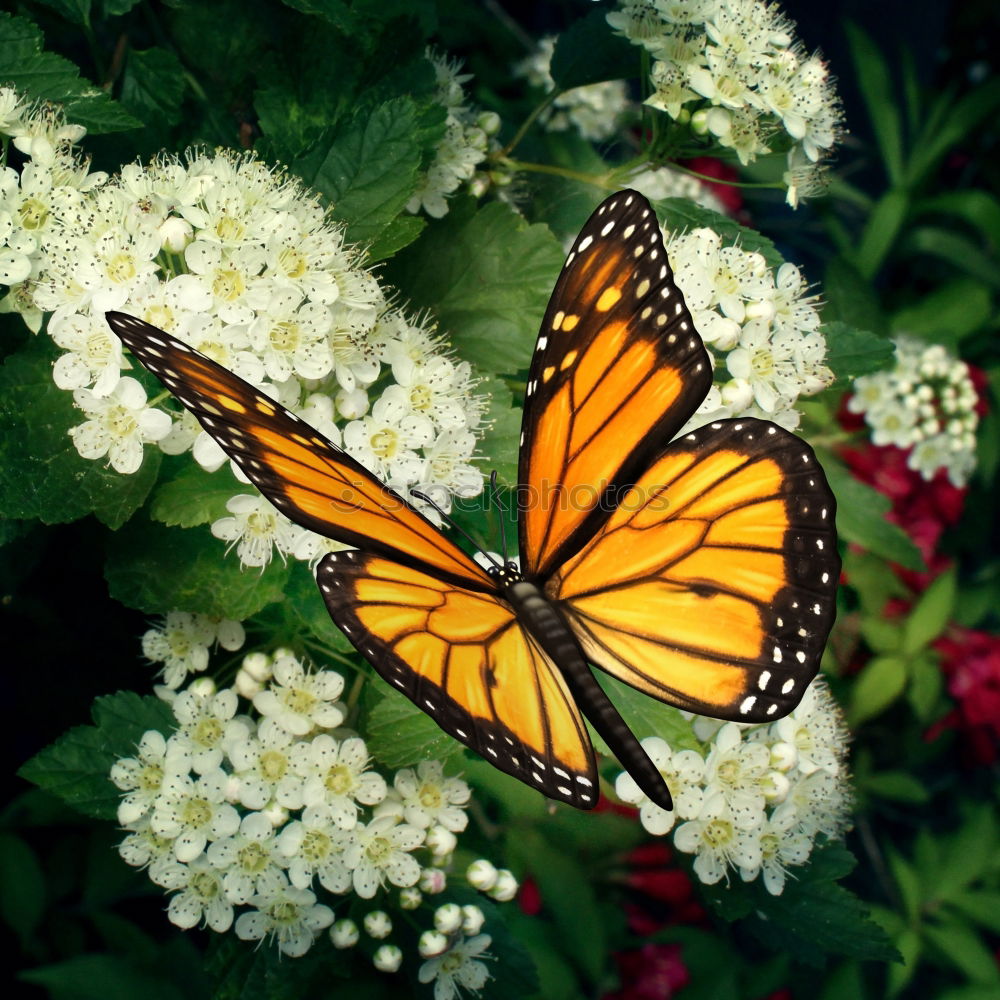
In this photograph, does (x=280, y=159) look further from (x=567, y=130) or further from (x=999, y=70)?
(x=999, y=70)

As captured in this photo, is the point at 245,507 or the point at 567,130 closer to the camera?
the point at 245,507

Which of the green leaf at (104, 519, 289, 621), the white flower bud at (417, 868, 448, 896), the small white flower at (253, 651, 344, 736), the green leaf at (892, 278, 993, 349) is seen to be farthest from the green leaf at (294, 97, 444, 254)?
the green leaf at (892, 278, 993, 349)

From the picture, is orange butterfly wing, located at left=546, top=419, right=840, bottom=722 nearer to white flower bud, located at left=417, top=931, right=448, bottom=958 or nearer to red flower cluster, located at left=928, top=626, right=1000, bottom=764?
white flower bud, located at left=417, top=931, right=448, bottom=958

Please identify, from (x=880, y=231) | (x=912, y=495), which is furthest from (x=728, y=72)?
(x=880, y=231)

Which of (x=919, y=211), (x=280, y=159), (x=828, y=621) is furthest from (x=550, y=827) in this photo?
(x=919, y=211)

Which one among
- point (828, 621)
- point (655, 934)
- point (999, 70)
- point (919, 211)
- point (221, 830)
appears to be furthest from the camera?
point (999, 70)

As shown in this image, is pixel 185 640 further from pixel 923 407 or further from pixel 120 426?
pixel 923 407

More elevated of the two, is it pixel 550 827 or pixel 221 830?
pixel 221 830
